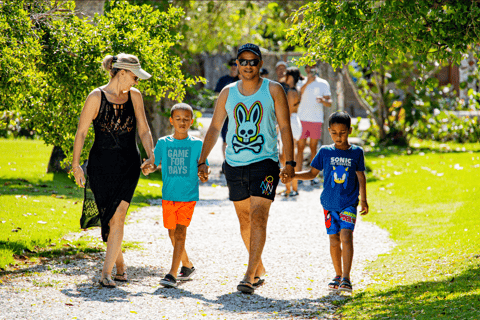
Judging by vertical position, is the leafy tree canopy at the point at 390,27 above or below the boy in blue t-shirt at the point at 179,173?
above

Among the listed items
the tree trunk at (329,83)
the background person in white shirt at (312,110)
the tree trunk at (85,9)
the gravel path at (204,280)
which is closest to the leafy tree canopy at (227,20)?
the tree trunk at (329,83)

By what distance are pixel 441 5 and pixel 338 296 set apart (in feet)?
8.44

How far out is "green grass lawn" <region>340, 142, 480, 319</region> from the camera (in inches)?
176

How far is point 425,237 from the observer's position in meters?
7.20

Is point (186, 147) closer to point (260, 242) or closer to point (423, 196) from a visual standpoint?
Answer: point (260, 242)

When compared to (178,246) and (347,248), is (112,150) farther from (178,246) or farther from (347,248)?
(347,248)

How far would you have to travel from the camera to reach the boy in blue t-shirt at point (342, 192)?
512 centimetres

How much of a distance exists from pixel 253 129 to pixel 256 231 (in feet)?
2.81

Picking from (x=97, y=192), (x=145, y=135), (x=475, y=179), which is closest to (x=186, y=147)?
(x=145, y=135)

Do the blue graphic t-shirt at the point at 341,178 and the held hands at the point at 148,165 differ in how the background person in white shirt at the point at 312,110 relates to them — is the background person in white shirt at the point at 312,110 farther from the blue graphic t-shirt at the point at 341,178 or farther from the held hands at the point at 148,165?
the held hands at the point at 148,165

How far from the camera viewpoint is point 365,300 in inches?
189

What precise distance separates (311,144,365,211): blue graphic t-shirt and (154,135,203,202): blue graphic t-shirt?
117 cm

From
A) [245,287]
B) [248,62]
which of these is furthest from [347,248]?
[248,62]

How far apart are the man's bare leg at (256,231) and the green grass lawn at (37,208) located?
7.24 feet
